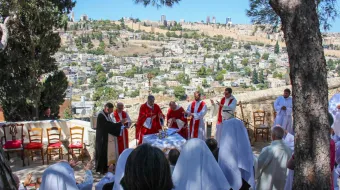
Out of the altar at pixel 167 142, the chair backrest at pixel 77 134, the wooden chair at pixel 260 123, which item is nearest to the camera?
→ the altar at pixel 167 142

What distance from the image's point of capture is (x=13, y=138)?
8734mm

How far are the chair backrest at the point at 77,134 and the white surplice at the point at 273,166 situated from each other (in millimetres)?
5138

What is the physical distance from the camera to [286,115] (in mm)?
9664

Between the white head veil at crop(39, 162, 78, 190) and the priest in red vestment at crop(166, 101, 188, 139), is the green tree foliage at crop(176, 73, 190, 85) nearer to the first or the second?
the priest in red vestment at crop(166, 101, 188, 139)

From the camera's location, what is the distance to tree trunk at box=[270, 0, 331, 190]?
363cm

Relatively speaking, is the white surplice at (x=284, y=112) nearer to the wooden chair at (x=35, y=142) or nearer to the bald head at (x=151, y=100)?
the bald head at (x=151, y=100)

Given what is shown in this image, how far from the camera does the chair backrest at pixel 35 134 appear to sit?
856 centimetres

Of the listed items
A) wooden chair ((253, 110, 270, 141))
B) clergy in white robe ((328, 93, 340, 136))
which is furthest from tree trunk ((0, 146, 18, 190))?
wooden chair ((253, 110, 270, 141))

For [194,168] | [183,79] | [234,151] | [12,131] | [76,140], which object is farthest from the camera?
[183,79]

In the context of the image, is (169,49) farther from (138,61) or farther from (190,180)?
(190,180)

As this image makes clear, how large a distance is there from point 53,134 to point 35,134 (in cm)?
43

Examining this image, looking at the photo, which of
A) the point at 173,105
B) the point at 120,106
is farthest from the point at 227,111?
the point at 120,106

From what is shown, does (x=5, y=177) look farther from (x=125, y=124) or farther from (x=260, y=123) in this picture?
(x=260, y=123)

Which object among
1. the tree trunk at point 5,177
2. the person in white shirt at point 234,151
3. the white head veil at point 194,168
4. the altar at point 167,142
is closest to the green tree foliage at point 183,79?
the altar at point 167,142
